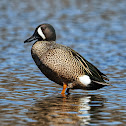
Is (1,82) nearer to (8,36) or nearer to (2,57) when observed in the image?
(2,57)

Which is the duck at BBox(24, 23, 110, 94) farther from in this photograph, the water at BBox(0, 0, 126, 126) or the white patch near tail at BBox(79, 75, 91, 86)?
the water at BBox(0, 0, 126, 126)

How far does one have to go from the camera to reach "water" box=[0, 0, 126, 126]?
7.64 meters

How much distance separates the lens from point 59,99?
9.07 metres

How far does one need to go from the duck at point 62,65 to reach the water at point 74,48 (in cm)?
27

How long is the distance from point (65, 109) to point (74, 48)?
7.05 m

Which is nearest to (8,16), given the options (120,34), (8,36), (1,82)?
(8,36)

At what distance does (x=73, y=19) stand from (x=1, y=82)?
1125cm

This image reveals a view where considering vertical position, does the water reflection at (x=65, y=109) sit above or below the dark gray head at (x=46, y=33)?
below

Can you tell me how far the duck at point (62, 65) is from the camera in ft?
30.2

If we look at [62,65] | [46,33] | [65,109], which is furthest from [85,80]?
[65,109]

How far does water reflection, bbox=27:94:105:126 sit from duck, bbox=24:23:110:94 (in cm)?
29

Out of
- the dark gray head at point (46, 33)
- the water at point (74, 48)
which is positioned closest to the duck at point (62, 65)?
the dark gray head at point (46, 33)

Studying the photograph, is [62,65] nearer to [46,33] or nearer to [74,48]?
[46,33]

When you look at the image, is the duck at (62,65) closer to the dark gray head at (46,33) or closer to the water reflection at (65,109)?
the dark gray head at (46,33)
